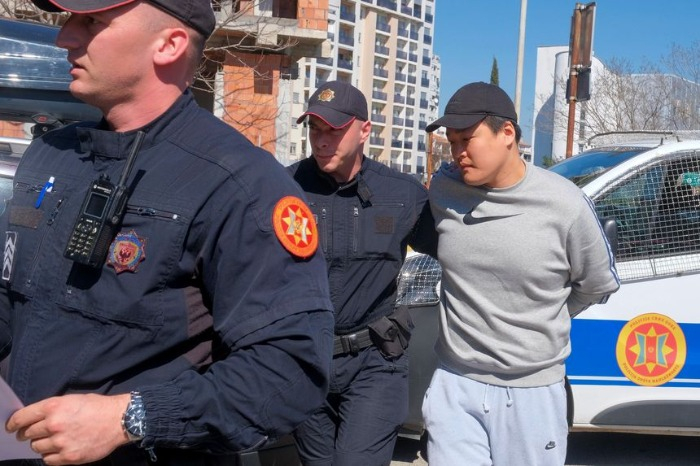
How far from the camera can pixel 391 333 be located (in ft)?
12.0

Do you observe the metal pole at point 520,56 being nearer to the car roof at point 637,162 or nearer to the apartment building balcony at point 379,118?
the car roof at point 637,162

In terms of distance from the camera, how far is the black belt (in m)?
3.60

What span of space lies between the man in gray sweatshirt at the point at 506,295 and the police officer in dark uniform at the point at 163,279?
5.35 ft

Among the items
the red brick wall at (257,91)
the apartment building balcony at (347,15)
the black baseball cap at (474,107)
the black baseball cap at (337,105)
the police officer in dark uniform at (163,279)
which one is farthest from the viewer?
the apartment building balcony at (347,15)

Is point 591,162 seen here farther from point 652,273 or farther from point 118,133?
point 118,133

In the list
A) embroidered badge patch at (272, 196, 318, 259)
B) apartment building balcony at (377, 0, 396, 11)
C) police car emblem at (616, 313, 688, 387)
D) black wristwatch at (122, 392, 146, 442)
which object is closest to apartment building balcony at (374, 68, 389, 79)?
apartment building balcony at (377, 0, 396, 11)

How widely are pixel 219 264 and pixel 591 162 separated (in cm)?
430

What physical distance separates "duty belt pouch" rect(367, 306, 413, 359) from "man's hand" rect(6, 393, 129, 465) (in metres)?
2.20

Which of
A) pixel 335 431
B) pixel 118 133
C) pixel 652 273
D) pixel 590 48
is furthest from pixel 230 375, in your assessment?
pixel 590 48

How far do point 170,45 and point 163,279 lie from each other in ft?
1.54

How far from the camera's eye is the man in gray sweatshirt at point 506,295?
3.23m

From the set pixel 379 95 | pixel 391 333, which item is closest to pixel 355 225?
pixel 391 333

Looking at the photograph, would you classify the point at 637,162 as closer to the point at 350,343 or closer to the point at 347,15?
the point at 350,343

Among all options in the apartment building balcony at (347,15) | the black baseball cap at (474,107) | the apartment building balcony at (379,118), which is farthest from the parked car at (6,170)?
the apartment building balcony at (379,118)
